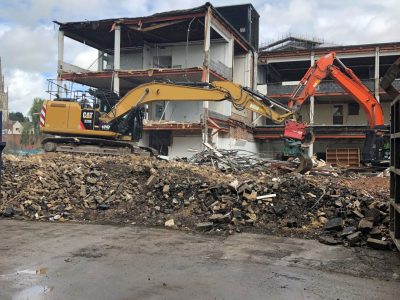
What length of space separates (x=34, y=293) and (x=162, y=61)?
103 feet

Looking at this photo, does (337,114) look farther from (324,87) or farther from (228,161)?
(228,161)

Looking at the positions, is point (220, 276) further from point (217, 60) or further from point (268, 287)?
point (217, 60)

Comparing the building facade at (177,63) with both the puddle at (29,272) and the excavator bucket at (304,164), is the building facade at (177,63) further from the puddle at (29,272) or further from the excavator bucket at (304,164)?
the puddle at (29,272)

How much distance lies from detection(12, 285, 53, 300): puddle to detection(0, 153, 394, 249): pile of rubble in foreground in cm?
443

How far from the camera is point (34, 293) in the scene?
5496mm

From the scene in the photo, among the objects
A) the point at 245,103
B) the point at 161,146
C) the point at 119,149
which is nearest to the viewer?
the point at 245,103

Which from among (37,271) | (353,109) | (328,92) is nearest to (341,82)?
(328,92)

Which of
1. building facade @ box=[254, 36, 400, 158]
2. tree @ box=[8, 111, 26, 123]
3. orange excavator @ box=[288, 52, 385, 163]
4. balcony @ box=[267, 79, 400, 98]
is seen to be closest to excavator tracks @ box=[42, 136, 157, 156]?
orange excavator @ box=[288, 52, 385, 163]

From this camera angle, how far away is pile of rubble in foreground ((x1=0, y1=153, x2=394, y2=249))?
9.49 metres

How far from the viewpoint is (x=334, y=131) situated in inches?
1384

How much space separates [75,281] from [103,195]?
20.6 feet

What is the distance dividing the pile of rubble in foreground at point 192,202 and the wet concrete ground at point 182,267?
0.75 m

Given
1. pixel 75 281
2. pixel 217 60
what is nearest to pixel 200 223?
pixel 75 281

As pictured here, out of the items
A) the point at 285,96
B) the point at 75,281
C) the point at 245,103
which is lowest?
the point at 75,281
